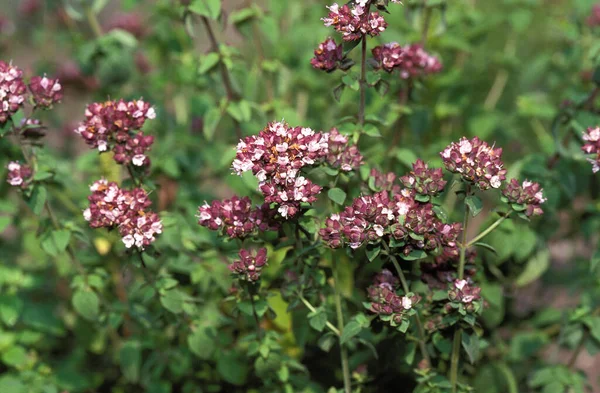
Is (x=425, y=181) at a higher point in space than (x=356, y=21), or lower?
lower

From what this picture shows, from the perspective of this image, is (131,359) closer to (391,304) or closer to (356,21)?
(391,304)

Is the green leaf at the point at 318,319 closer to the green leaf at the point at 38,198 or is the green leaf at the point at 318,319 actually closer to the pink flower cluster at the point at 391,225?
the pink flower cluster at the point at 391,225

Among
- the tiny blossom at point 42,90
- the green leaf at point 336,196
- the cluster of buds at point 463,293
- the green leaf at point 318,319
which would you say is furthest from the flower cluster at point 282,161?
the tiny blossom at point 42,90

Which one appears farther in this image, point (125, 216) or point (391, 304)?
point (125, 216)

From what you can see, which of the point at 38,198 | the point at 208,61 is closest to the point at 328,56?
the point at 208,61

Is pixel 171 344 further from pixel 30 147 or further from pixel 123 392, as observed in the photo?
pixel 30 147

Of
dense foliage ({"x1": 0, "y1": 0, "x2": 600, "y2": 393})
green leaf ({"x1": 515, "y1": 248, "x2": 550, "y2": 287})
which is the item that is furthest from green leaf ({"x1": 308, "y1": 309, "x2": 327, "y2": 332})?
green leaf ({"x1": 515, "y1": 248, "x2": 550, "y2": 287})
